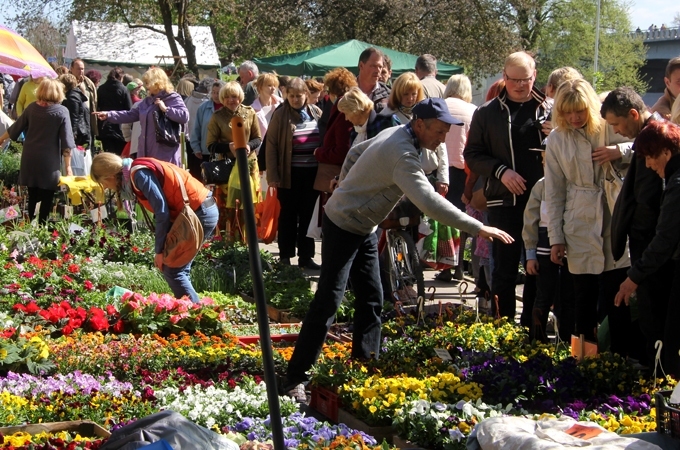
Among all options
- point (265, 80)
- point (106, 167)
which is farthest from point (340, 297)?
point (265, 80)

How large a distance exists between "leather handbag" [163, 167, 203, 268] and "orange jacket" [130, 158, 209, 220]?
4 cm

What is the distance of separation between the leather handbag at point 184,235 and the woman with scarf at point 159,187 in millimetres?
38

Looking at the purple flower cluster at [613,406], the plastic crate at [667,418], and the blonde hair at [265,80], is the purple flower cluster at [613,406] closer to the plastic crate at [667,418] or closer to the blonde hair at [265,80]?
the plastic crate at [667,418]

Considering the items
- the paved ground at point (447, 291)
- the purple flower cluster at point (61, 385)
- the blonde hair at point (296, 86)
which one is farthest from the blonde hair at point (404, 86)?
the purple flower cluster at point (61, 385)

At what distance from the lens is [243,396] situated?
540 centimetres

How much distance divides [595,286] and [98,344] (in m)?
3.39

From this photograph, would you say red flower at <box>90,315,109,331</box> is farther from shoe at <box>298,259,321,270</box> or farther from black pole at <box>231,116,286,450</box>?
black pole at <box>231,116,286,450</box>

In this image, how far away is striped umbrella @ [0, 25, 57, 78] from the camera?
52.2 ft

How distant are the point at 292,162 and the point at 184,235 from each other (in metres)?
3.59

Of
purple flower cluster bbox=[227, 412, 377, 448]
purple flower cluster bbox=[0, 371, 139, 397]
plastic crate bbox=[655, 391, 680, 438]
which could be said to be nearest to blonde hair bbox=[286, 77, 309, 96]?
purple flower cluster bbox=[0, 371, 139, 397]

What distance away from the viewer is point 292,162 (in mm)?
10656

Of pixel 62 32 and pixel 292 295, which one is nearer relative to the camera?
pixel 292 295

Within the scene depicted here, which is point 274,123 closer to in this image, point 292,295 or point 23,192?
point 292,295

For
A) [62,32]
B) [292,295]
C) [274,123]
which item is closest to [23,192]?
[274,123]
